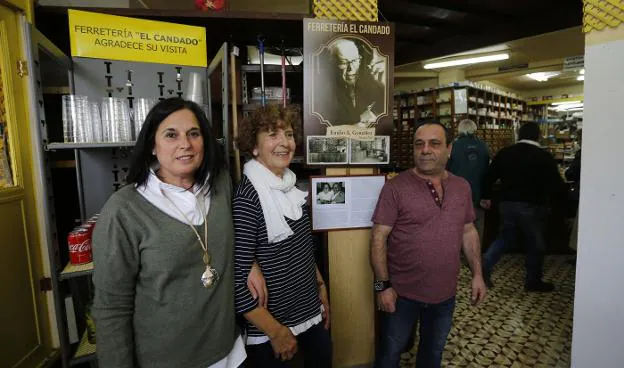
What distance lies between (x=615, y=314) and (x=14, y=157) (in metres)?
3.53

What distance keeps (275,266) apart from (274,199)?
0.85ft

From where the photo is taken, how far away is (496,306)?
3.09 m

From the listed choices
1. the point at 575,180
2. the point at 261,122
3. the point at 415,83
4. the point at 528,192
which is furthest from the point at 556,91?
the point at 261,122

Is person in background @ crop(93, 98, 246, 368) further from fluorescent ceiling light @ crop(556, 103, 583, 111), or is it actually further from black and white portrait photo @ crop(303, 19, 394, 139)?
fluorescent ceiling light @ crop(556, 103, 583, 111)

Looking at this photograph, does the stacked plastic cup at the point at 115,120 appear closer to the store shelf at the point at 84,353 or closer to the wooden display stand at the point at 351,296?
the store shelf at the point at 84,353

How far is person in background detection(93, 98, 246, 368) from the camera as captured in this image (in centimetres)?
98

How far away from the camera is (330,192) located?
199cm

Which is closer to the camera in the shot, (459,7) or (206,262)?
(206,262)

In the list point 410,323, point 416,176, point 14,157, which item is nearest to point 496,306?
point 410,323

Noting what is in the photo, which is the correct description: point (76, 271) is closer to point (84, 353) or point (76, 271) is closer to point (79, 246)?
point (79, 246)

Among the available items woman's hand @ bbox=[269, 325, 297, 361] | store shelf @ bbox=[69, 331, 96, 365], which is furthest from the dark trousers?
store shelf @ bbox=[69, 331, 96, 365]

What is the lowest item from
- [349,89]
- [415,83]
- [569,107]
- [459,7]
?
[349,89]

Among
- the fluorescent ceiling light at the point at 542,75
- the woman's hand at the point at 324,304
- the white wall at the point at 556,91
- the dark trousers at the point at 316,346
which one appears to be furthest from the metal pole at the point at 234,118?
the white wall at the point at 556,91

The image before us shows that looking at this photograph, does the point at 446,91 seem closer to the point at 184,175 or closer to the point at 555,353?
the point at 555,353
